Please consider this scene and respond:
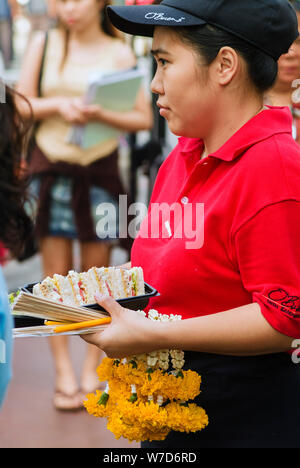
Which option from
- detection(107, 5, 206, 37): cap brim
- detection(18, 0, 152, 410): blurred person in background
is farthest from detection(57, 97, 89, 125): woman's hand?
detection(107, 5, 206, 37): cap brim

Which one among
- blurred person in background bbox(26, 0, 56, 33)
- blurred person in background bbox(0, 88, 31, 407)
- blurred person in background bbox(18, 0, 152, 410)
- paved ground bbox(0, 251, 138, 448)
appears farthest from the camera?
blurred person in background bbox(26, 0, 56, 33)

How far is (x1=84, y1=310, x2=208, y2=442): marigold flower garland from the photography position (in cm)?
164

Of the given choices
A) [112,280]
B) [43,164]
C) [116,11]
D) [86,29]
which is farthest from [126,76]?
[112,280]

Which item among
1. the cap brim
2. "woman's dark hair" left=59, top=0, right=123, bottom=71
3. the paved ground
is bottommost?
the paved ground

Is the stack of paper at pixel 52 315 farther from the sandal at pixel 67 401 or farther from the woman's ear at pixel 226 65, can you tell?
the sandal at pixel 67 401

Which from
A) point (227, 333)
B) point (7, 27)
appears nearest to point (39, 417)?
point (227, 333)

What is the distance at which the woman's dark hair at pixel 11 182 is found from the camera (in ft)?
6.93

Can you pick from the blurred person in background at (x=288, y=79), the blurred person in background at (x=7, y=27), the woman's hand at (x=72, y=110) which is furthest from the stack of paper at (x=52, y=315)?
the blurred person in background at (x=7, y=27)

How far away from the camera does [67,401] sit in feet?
12.2

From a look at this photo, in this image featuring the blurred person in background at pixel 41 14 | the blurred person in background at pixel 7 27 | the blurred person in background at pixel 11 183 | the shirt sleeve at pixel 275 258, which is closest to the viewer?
the shirt sleeve at pixel 275 258

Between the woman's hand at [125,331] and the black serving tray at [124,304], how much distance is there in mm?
29

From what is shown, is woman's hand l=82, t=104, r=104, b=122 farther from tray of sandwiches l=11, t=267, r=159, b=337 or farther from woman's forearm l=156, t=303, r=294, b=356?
woman's forearm l=156, t=303, r=294, b=356

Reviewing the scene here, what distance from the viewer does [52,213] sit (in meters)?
3.75

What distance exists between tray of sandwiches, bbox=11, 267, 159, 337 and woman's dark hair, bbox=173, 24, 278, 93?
0.53m
